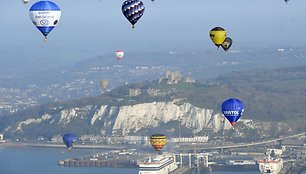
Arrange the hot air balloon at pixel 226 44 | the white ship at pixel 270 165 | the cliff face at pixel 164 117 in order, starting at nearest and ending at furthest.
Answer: the hot air balloon at pixel 226 44, the white ship at pixel 270 165, the cliff face at pixel 164 117

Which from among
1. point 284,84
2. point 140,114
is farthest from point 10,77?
point 140,114

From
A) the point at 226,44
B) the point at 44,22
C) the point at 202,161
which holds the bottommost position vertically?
the point at 202,161

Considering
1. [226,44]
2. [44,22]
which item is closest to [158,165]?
[226,44]

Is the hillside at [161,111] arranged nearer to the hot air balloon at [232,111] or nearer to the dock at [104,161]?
the dock at [104,161]

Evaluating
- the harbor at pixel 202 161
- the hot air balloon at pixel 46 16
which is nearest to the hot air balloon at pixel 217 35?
the hot air balloon at pixel 46 16

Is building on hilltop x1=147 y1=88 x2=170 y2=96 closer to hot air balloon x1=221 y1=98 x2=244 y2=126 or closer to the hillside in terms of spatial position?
the hillside

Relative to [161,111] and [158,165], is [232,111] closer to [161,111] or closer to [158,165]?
[158,165]
